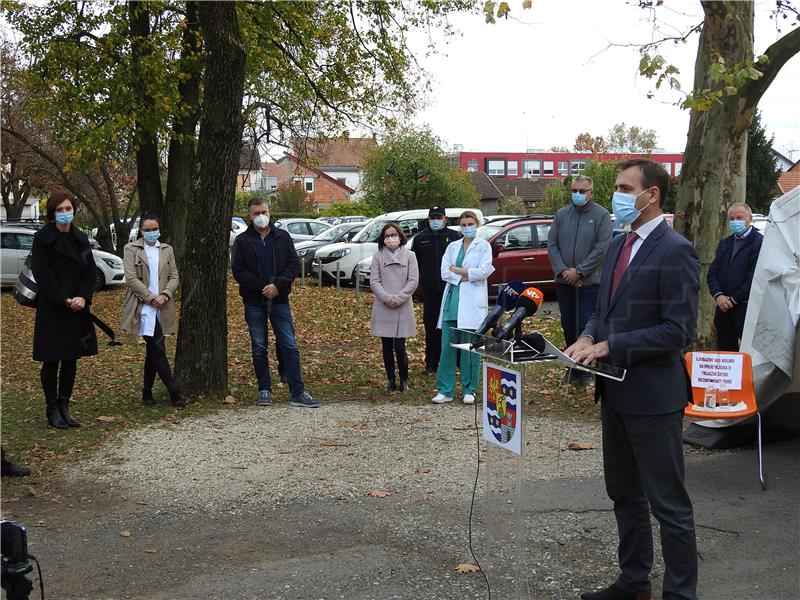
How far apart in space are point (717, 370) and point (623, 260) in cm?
285

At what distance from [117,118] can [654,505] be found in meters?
17.6

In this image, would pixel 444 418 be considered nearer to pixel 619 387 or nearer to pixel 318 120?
pixel 619 387

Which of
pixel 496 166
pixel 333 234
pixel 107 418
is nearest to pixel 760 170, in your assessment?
pixel 333 234

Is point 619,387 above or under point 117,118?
under

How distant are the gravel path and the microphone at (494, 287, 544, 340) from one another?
188cm

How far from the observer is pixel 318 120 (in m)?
24.7

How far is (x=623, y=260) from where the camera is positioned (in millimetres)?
4461

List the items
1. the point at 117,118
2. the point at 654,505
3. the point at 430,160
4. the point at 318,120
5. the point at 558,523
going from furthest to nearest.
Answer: the point at 430,160 → the point at 318,120 → the point at 117,118 → the point at 558,523 → the point at 654,505

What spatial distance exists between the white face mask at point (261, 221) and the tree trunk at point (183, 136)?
37.1 feet

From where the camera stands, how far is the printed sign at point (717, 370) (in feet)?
22.3

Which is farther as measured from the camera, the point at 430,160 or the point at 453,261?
the point at 430,160

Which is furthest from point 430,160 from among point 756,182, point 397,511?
point 397,511

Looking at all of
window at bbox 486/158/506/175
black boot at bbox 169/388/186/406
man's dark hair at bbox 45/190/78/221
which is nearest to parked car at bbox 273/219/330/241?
black boot at bbox 169/388/186/406

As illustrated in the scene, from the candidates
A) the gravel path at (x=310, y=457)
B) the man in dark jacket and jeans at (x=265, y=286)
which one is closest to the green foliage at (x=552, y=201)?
the man in dark jacket and jeans at (x=265, y=286)
